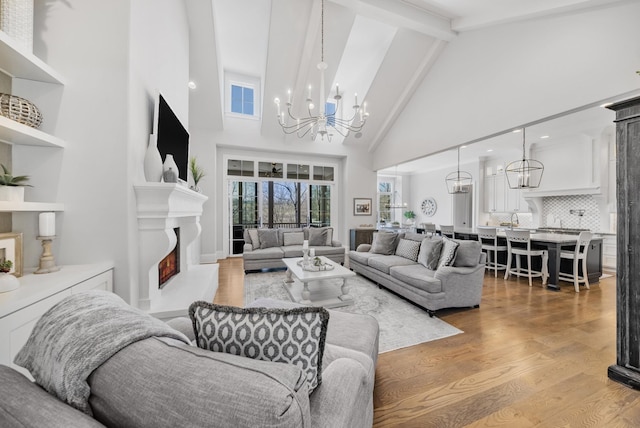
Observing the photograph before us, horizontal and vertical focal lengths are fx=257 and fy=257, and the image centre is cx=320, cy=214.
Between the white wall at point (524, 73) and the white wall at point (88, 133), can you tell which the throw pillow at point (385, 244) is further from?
the white wall at point (88, 133)

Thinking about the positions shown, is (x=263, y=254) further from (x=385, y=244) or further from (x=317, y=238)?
(x=385, y=244)

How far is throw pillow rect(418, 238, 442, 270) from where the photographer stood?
3447 millimetres

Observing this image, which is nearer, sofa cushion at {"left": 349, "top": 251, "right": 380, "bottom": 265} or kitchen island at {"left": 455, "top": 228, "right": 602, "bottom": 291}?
kitchen island at {"left": 455, "top": 228, "right": 602, "bottom": 291}

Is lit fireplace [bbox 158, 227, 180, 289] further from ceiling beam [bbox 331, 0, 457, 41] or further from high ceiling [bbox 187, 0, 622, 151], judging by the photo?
ceiling beam [bbox 331, 0, 457, 41]

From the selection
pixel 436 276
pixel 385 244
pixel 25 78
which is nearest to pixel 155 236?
pixel 25 78

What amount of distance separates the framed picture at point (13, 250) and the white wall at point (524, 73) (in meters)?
5.09

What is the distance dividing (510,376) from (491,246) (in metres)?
3.60

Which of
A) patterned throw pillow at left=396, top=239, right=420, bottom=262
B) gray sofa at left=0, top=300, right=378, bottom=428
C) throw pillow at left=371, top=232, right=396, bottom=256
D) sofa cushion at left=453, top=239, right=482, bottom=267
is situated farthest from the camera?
throw pillow at left=371, top=232, right=396, bottom=256

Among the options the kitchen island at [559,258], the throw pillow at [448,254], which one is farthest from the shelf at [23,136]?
the kitchen island at [559,258]

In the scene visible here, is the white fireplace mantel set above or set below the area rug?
above

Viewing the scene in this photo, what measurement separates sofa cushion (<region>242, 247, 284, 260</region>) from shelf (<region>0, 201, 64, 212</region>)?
3302 millimetres

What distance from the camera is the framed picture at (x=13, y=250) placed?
140 cm

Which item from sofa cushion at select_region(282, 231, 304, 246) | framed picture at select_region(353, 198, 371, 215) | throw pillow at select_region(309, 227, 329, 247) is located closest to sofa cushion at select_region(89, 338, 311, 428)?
sofa cushion at select_region(282, 231, 304, 246)

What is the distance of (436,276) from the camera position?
3.03m
